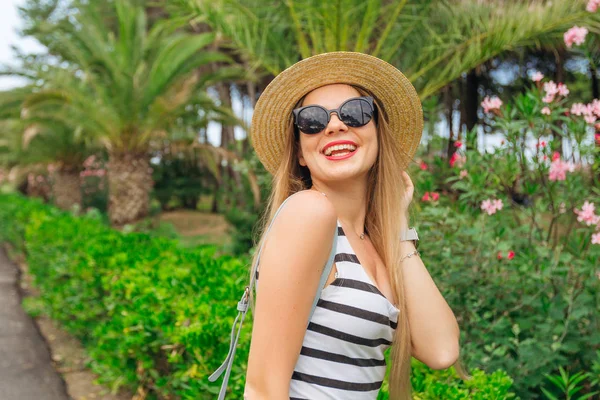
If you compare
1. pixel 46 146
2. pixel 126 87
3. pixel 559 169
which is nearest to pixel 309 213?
pixel 559 169

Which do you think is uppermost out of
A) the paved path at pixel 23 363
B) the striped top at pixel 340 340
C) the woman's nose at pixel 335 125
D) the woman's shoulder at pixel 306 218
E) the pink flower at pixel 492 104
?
the pink flower at pixel 492 104

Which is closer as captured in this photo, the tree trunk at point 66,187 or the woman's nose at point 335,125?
the woman's nose at point 335,125

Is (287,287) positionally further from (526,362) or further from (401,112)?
(526,362)

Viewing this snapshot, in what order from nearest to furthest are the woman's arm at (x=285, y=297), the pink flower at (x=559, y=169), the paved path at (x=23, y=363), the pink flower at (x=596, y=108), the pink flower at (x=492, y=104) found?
the woman's arm at (x=285, y=297) → the pink flower at (x=596, y=108) → the pink flower at (x=559, y=169) → the pink flower at (x=492, y=104) → the paved path at (x=23, y=363)

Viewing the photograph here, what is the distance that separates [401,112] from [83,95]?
800cm

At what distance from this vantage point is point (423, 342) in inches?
59.0

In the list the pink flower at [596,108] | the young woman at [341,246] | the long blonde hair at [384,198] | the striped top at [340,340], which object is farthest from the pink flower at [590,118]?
the striped top at [340,340]

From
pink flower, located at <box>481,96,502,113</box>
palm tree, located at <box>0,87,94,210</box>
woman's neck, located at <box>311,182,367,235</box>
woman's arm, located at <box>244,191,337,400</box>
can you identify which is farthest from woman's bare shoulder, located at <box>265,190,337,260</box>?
palm tree, located at <box>0,87,94,210</box>

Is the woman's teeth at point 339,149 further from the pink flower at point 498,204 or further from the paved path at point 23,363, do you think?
the paved path at point 23,363

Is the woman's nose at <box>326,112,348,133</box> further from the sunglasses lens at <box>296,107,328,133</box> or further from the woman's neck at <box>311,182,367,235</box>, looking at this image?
the woman's neck at <box>311,182,367,235</box>

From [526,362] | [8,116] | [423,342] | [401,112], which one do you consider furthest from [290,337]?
[8,116]

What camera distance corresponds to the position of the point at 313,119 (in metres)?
1.51

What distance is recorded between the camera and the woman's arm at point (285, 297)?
1.22 meters

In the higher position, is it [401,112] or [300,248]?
[401,112]
